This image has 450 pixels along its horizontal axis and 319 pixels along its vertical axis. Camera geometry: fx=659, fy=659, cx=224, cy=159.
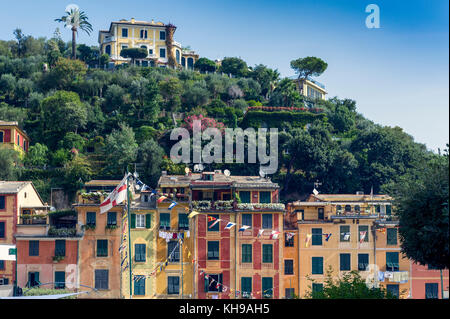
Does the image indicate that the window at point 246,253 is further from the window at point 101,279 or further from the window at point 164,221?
the window at point 101,279

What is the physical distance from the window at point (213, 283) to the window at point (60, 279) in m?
11.0

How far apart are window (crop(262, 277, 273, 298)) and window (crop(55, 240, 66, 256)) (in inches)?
620

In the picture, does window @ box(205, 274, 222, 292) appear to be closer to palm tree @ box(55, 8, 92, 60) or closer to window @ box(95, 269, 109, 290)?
window @ box(95, 269, 109, 290)

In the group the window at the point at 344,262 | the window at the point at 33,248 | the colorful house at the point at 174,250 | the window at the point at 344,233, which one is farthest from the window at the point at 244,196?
the window at the point at 33,248

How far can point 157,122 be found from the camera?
275ft

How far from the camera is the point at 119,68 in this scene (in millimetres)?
104875

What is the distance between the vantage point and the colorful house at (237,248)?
51.8m

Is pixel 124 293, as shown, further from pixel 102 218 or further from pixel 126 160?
pixel 126 160

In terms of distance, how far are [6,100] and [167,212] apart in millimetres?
Answer: 50928

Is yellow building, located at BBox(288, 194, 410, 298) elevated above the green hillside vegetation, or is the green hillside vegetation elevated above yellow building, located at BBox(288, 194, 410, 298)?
the green hillside vegetation

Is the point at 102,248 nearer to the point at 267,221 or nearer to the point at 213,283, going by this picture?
the point at 213,283

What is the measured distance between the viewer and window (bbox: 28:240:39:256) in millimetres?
51072

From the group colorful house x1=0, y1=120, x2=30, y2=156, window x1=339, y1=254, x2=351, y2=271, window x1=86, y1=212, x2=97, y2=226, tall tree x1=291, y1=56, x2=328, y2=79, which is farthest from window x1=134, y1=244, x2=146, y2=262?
tall tree x1=291, y1=56, x2=328, y2=79

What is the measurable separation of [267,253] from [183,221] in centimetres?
719
